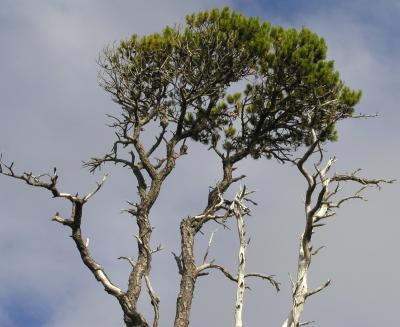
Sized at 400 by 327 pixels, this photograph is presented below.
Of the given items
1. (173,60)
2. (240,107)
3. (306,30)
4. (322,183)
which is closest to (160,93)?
(173,60)

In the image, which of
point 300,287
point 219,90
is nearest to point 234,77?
point 219,90

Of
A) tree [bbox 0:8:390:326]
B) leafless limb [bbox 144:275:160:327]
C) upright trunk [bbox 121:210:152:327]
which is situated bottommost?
leafless limb [bbox 144:275:160:327]

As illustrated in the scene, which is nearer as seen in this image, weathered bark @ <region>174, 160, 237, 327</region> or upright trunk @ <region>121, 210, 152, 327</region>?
upright trunk @ <region>121, 210, 152, 327</region>

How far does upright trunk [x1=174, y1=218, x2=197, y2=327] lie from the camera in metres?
17.6

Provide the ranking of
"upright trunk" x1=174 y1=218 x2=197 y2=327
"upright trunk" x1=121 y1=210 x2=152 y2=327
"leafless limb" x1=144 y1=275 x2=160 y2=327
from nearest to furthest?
"leafless limb" x1=144 y1=275 x2=160 y2=327
"upright trunk" x1=121 y1=210 x2=152 y2=327
"upright trunk" x1=174 y1=218 x2=197 y2=327

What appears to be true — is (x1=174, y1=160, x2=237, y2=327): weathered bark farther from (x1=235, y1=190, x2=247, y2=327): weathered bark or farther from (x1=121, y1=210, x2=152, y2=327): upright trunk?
(x1=235, y1=190, x2=247, y2=327): weathered bark

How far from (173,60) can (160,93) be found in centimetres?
114

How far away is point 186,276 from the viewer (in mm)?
18203

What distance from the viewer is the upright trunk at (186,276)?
17.6 metres

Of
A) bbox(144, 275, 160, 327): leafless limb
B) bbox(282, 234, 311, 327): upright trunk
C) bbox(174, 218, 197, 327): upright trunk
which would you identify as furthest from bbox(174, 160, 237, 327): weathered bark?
bbox(282, 234, 311, 327): upright trunk

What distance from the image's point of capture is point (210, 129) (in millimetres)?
21875

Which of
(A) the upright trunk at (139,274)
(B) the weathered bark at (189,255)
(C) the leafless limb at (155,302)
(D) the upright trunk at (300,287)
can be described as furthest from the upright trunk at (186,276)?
(D) the upright trunk at (300,287)

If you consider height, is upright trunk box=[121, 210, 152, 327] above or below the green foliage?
below

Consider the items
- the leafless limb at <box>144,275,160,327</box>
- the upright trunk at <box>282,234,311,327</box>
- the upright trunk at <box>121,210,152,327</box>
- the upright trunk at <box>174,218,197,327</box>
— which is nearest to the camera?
the upright trunk at <box>282,234,311,327</box>
